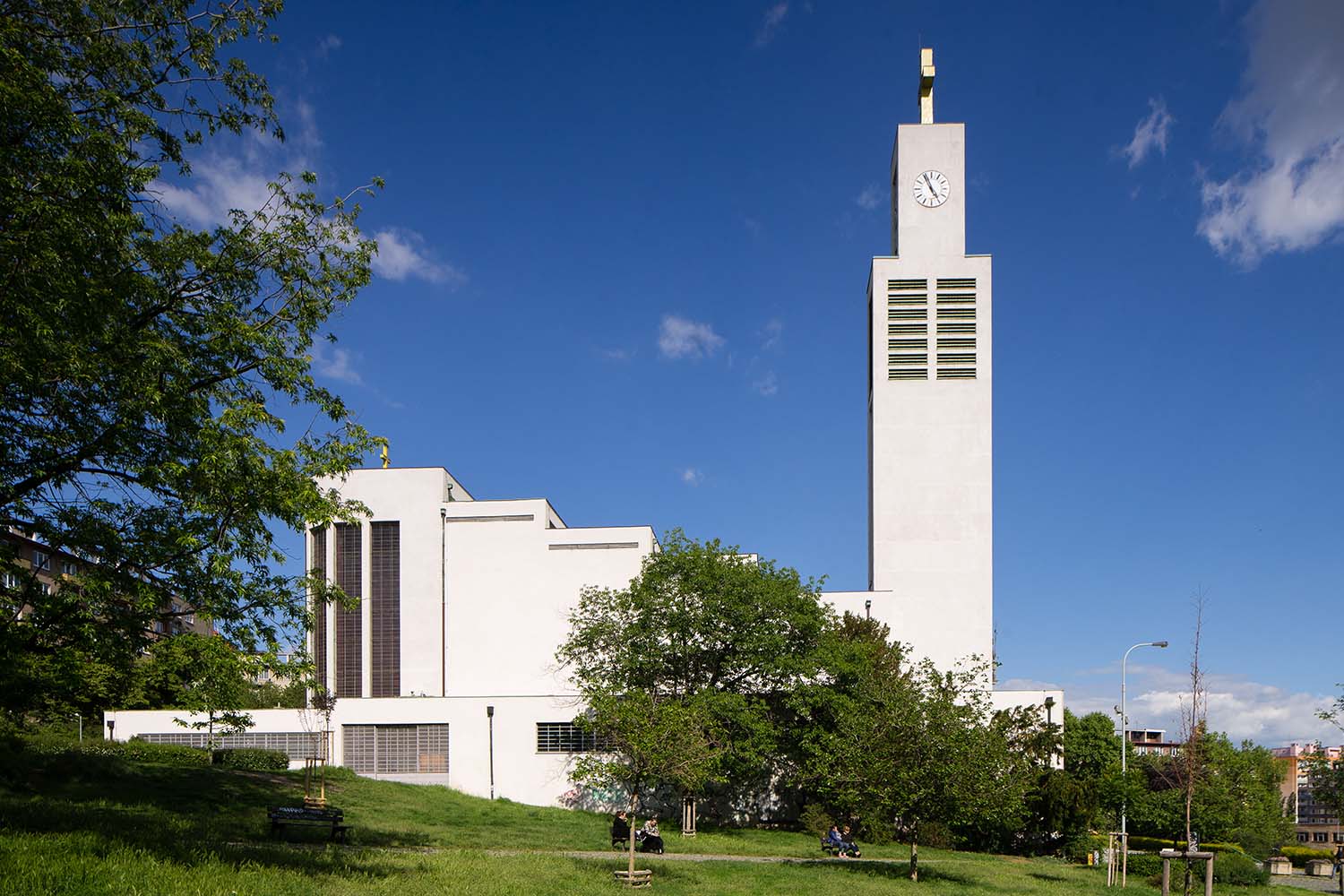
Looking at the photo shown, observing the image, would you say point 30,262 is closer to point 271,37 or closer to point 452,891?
point 271,37

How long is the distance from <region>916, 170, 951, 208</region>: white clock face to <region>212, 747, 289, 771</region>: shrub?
43.6 m

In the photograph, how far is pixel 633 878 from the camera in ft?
61.9

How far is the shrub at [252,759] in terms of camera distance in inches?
1390

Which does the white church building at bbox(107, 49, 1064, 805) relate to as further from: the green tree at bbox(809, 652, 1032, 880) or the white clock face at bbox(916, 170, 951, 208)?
the green tree at bbox(809, 652, 1032, 880)

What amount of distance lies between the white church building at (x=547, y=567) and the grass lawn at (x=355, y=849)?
3.55 meters

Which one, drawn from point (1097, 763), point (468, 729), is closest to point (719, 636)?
point (468, 729)

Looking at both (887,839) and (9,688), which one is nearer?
(9,688)

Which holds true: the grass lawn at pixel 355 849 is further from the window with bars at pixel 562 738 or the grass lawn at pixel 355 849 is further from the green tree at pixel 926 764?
the window with bars at pixel 562 738

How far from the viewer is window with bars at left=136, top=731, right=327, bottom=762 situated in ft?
126

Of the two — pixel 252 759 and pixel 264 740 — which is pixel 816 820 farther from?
pixel 264 740

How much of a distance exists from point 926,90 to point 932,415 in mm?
20966

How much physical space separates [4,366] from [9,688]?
5708 mm

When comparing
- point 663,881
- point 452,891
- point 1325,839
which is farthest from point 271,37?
point 1325,839

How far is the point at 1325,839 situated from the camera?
127062 mm
